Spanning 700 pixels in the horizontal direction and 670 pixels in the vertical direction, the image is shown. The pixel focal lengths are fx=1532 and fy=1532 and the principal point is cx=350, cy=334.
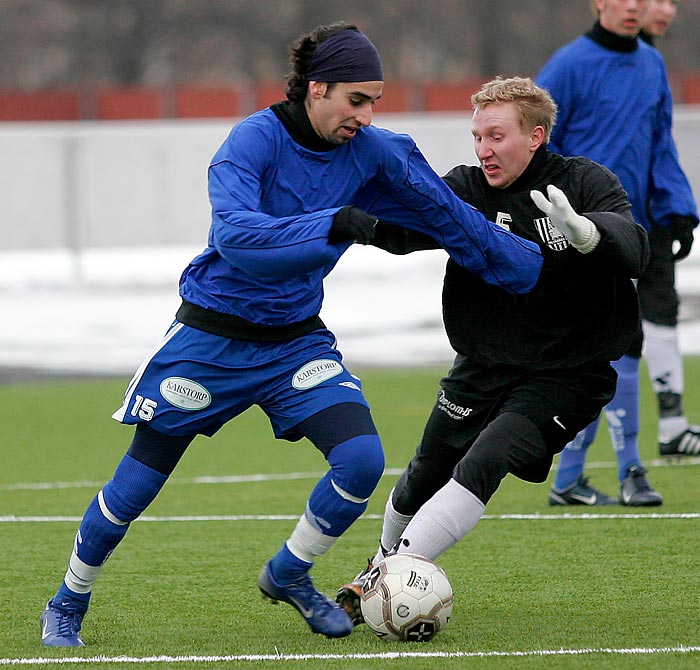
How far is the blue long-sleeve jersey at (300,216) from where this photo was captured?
4.38m

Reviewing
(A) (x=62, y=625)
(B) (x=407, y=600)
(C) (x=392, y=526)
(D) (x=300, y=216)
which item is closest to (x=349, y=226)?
(D) (x=300, y=216)

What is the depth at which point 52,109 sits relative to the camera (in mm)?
34031

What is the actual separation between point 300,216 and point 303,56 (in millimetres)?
617

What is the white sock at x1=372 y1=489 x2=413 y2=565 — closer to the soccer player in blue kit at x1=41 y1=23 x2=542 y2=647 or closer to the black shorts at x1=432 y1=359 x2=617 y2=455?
the black shorts at x1=432 y1=359 x2=617 y2=455

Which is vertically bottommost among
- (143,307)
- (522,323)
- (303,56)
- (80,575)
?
(143,307)

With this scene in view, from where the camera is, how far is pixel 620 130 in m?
7.30

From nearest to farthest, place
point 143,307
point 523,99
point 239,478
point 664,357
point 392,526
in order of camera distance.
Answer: point 523,99
point 392,526
point 664,357
point 239,478
point 143,307

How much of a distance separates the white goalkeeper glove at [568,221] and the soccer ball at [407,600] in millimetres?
1095

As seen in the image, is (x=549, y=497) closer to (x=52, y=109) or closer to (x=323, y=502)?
(x=323, y=502)

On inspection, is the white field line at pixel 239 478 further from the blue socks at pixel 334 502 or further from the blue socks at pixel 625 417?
the blue socks at pixel 334 502

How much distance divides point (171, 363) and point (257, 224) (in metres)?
0.66

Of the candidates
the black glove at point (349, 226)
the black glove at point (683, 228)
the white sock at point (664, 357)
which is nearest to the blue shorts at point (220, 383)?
the black glove at point (349, 226)

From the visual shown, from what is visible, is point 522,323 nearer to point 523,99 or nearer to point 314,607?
point 523,99

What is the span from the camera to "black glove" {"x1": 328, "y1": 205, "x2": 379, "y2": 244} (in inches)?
170
